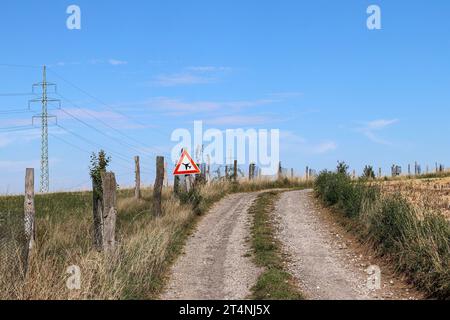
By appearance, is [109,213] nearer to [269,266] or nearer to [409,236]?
[269,266]

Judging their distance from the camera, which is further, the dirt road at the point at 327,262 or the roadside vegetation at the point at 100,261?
the dirt road at the point at 327,262

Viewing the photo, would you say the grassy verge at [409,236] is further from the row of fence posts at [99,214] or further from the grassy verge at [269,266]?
the row of fence posts at [99,214]

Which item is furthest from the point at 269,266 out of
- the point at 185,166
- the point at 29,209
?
the point at 185,166

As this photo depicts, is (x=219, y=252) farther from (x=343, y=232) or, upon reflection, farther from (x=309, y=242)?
(x=343, y=232)

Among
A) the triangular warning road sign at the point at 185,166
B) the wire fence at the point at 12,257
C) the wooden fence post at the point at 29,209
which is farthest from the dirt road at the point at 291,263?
the wooden fence post at the point at 29,209

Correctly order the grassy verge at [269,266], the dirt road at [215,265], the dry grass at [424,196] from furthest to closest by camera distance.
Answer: the dry grass at [424,196]
the dirt road at [215,265]
the grassy verge at [269,266]

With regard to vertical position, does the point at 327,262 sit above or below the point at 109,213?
below

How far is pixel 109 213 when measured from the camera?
11.3m

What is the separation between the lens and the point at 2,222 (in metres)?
14.5

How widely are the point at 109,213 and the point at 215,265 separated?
2864 mm

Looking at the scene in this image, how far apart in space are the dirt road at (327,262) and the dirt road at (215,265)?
3.81ft

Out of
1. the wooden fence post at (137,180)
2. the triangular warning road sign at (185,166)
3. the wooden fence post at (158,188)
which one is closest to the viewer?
the wooden fence post at (158,188)

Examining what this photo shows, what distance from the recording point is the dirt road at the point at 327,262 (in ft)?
32.3
